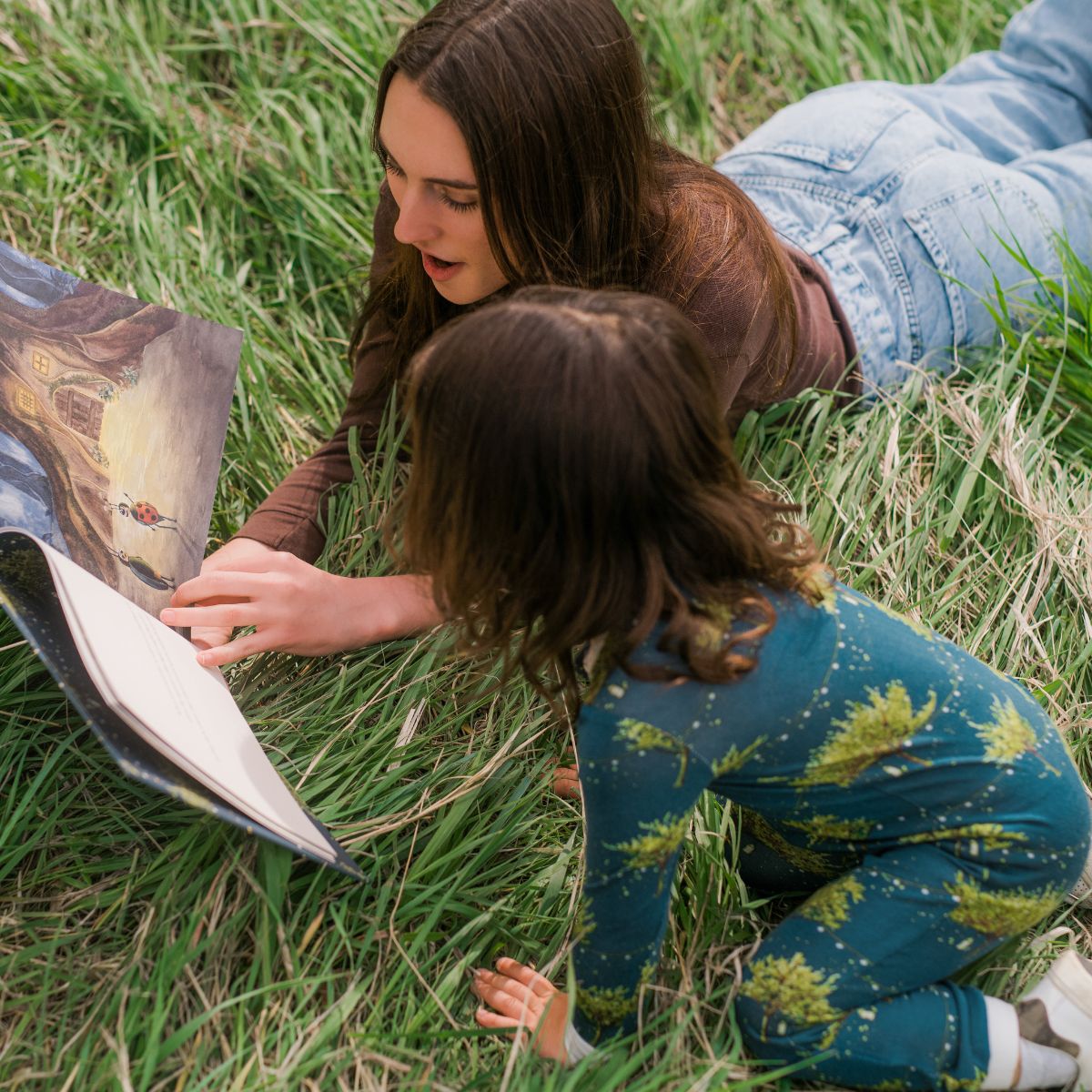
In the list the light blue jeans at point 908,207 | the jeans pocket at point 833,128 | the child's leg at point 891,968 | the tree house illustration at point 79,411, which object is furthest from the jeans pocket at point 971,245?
the tree house illustration at point 79,411

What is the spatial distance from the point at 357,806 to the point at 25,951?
345mm

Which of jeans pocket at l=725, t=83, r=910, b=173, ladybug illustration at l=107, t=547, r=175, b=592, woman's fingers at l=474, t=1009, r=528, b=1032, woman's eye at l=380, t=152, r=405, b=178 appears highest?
woman's eye at l=380, t=152, r=405, b=178

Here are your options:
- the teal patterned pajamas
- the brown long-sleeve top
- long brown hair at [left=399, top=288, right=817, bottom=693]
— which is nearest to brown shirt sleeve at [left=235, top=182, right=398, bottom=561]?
the brown long-sleeve top

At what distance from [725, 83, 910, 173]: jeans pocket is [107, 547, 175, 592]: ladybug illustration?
1170 mm

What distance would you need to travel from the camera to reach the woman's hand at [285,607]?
1315 millimetres

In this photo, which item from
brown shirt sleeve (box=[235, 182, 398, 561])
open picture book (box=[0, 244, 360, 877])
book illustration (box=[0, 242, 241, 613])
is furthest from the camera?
brown shirt sleeve (box=[235, 182, 398, 561])

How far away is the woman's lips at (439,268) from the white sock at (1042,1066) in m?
1.00

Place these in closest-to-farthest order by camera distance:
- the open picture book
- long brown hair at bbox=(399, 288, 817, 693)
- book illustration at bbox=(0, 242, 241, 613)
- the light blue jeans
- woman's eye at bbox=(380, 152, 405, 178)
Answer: long brown hair at bbox=(399, 288, 817, 693) → the open picture book → book illustration at bbox=(0, 242, 241, 613) → woman's eye at bbox=(380, 152, 405, 178) → the light blue jeans

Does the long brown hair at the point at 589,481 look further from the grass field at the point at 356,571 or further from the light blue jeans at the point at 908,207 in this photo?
the light blue jeans at the point at 908,207

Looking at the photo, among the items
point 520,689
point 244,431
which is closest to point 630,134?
point 520,689

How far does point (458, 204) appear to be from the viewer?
1329 mm

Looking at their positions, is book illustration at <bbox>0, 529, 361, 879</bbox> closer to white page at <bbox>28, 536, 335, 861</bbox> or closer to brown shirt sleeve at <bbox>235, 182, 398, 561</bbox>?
white page at <bbox>28, 536, 335, 861</bbox>

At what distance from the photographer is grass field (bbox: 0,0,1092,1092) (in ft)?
3.74

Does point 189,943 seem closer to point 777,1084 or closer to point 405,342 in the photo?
point 777,1084
